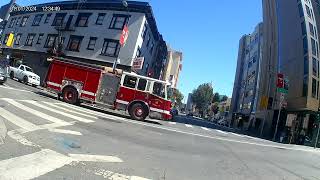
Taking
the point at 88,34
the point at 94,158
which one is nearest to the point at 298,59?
the point at 88,34

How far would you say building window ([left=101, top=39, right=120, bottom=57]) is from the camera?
1678 inches

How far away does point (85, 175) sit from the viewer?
6.80 meters

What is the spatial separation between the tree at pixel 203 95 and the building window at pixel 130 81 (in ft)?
362

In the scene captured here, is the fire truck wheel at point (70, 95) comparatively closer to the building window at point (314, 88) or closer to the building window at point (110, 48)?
the building window at point (110, 48)

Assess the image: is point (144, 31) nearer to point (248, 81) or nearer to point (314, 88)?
point (314, 88)

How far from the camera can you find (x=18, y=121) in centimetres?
1140

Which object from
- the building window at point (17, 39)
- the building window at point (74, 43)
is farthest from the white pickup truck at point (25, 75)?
the building window at point (17, 39)

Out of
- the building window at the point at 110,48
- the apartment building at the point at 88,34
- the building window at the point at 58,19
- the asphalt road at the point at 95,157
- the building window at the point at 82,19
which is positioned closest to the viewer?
the asphalt road at the point at 95,157

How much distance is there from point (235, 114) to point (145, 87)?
2896 inches

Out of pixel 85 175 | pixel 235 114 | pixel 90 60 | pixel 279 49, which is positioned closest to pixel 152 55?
pixel 90 60

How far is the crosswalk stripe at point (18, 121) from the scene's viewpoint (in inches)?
421

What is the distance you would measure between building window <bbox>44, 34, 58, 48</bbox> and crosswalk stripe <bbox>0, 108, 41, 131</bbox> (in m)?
37.0

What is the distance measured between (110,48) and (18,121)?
32.1 meters

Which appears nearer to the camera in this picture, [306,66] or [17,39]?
[306,66]
